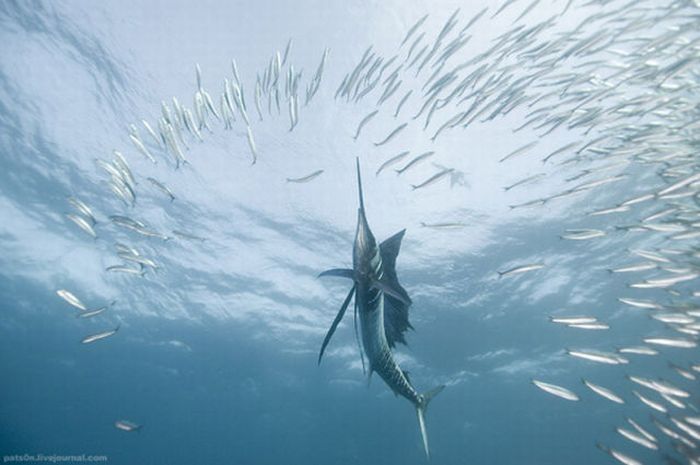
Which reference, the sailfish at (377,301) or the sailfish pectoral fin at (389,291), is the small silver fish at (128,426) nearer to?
the sailfish at (377,301)

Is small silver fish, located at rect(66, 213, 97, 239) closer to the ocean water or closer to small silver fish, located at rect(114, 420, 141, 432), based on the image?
the ocean water

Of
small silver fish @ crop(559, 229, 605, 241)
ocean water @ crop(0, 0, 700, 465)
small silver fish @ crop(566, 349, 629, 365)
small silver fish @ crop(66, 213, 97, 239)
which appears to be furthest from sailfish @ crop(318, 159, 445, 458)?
small silver fish @ crop(66, 213, 97, 239)

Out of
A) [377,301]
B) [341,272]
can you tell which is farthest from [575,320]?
[341,272]

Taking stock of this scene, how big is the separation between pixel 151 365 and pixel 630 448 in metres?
62.0

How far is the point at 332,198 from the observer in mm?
14367

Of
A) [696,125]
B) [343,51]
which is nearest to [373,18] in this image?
[343,51]

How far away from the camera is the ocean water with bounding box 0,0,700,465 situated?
7473 mm

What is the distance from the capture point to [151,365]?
96.8ft

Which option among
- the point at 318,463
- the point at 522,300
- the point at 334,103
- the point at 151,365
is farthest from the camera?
the point at 318,463

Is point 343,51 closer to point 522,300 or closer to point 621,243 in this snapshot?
point 621,243

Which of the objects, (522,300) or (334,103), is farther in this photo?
(522,300)

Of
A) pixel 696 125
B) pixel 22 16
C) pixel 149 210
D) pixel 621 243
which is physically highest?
pixel 22 16

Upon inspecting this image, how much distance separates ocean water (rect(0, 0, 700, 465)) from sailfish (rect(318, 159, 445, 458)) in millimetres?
2888

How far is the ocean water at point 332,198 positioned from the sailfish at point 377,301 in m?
2.89
